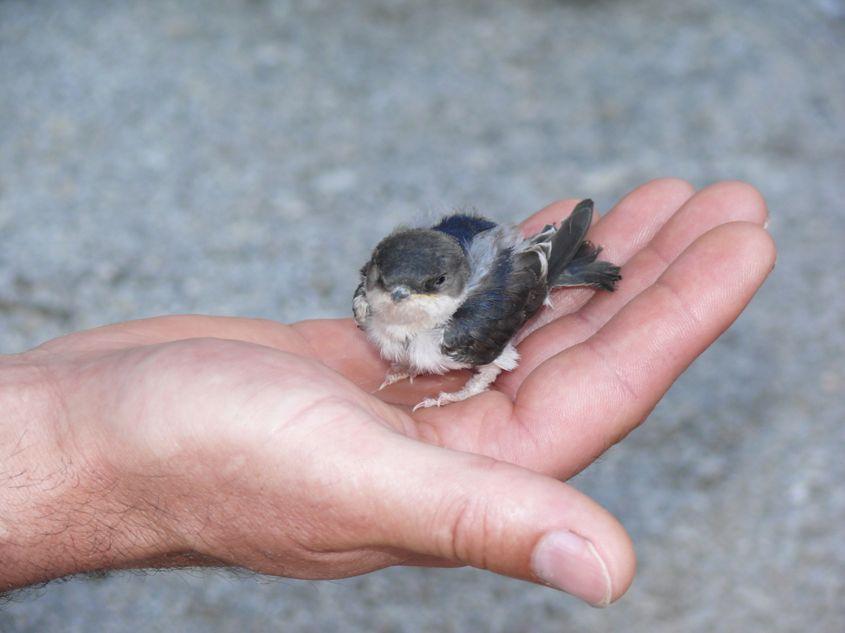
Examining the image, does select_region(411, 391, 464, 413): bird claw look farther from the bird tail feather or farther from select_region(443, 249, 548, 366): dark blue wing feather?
the bird tail feather

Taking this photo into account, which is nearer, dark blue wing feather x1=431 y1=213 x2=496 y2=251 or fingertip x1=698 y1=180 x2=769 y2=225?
fingertip x1=698 y1=180 x2=769 y2=225

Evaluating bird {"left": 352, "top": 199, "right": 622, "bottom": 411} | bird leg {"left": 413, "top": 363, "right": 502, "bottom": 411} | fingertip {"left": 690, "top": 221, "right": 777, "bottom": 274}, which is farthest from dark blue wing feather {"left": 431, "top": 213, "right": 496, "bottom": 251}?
fingertip {"left": 690, "top": 221, "right": 777, "bottom": 274}

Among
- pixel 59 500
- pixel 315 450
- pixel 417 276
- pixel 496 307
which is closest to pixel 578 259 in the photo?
pixel 496 307

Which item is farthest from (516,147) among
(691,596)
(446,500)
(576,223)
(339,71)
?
(446,500)

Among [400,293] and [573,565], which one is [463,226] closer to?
[400,293]

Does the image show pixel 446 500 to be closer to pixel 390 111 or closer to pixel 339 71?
pixel 390 111

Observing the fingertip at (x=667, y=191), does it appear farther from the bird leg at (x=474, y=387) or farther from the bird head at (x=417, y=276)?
the bird leg at (x=474, y=387)
